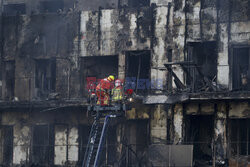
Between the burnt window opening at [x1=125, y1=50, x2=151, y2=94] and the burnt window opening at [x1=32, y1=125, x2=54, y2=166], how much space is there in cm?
505

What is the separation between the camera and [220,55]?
85.0ft

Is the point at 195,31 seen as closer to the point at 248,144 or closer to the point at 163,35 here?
the point at 163,35

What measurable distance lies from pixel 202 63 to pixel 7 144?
1146cm

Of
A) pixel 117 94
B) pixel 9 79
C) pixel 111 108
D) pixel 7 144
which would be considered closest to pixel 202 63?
pixel 117 94

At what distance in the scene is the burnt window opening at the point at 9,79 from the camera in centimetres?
3036

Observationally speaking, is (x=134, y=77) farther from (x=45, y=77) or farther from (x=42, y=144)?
(x=42, y=144)

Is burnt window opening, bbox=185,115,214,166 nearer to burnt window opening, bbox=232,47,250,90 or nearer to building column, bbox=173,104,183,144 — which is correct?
building column, bbox=173,104,183,144

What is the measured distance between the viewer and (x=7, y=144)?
2972cm

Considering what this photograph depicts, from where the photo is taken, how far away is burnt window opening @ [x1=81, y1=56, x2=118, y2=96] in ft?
95.3

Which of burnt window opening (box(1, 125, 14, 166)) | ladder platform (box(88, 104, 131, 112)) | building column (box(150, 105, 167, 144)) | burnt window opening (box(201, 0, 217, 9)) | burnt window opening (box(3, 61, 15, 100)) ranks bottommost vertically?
burnt window opening (box(1, 125, 14, 166))

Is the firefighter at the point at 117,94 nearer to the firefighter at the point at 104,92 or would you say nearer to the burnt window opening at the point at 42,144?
the firefighter at the point at 104,92

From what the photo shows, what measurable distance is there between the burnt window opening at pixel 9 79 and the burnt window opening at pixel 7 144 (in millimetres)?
1884

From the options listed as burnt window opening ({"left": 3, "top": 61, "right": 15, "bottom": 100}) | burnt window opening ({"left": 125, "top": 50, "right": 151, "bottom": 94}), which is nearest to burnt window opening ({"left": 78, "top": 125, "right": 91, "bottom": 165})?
burnt window opening ({"left": 125, "top": 50, "right": 151, "bottom": 94})

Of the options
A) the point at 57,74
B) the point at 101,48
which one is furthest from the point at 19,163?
the point at 101,48
